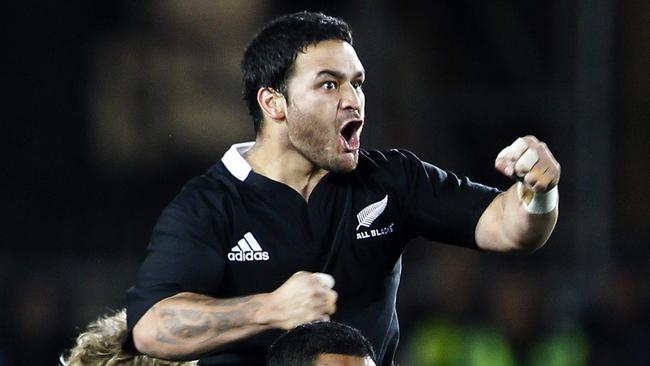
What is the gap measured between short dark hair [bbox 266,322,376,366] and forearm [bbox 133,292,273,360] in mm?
234

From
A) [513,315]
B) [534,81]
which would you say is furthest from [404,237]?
[534,81]

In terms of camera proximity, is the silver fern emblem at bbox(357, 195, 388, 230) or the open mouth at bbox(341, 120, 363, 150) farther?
the silver fern emblem at bbox(357, 195, 388, 230)

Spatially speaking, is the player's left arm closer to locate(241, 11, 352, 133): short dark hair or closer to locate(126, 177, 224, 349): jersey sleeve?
locate(241, 11, 352, 133): short dark hair

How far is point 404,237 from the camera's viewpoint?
4918 millimetres

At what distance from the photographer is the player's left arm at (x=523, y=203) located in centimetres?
426

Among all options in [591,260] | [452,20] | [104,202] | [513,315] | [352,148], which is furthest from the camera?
[452,20]

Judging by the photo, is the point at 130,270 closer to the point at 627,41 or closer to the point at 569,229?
the point at 569,229

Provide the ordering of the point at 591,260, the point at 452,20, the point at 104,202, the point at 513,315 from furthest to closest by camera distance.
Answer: the point at 452,20 → the point at 104,202 → the point at 591,260 → the point at 513,315

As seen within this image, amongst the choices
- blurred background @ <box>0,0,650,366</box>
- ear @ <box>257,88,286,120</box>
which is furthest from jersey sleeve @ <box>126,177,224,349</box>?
blurred background @ <box>0,0,650,366</box>

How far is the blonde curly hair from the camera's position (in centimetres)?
501

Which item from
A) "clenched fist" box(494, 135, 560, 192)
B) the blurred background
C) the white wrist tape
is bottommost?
the blurred background

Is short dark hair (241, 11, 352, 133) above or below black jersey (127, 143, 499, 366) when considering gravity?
above

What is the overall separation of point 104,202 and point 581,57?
3.76 m

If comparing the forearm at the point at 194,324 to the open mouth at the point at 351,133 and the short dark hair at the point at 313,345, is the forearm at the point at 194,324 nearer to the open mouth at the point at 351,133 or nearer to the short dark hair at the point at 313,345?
the short dark hair at the point at 313,345
